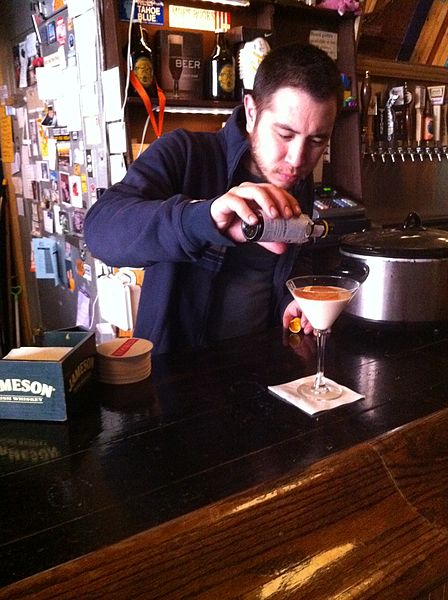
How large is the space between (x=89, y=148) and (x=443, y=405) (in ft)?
8.02

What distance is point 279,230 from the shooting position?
1169 mm

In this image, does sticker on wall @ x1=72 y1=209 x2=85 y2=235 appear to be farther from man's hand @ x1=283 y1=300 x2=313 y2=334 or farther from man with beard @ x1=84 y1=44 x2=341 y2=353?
man's hand @ x1=283 y1=300 x2=313 y2=334

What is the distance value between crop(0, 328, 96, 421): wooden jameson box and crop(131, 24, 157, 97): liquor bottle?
194 centimetres

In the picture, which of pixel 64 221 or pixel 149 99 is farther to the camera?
pixel 64 221

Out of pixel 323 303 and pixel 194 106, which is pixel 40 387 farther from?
pixel 194 106

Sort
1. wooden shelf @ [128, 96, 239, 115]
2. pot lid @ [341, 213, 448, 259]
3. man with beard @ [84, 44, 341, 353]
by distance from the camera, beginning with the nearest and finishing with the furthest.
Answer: man with beard @ [84, 44, 341, 353], pot lid @ [341, 213, 448, 259], wooden shelf @ [128, 96, 239, 115]

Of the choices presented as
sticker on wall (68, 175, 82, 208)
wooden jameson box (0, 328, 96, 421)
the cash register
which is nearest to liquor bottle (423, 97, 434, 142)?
the cash register

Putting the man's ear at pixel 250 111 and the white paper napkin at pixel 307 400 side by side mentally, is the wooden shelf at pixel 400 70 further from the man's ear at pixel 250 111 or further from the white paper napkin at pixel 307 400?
the white paper napkin at pixel 307 400

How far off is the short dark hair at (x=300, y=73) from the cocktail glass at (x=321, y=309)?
1.91ft

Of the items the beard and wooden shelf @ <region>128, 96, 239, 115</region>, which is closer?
the beard

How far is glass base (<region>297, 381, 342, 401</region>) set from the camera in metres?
1.22

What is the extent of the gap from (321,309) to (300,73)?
725 mm

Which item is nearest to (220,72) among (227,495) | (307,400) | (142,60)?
(142,60)

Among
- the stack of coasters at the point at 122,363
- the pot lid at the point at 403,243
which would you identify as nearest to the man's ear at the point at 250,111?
the pot lid at the point at 403,243
